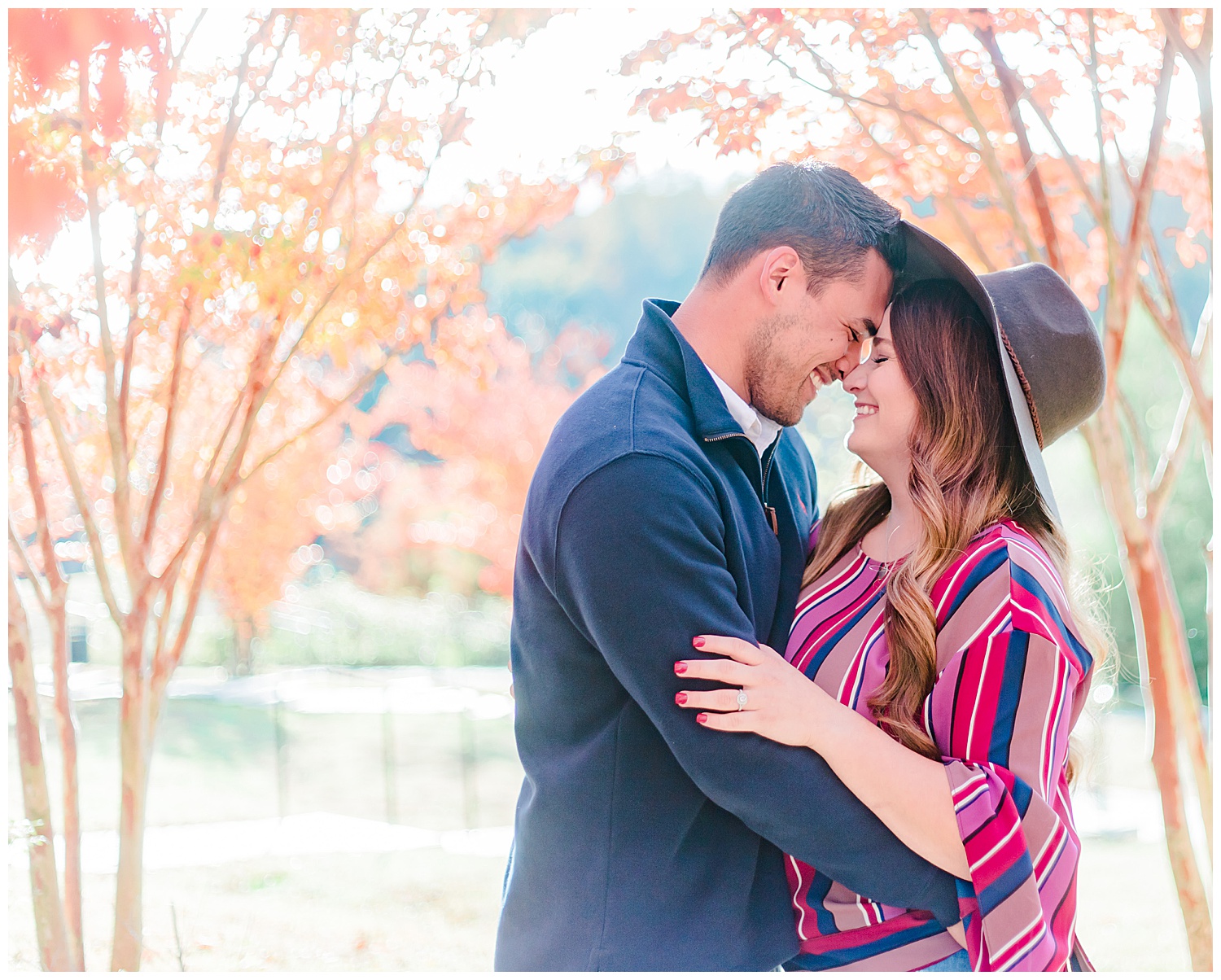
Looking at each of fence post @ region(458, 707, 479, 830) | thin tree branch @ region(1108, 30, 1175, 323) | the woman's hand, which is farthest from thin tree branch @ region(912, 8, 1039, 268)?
fence post @ region(458, 707, 479, 830)

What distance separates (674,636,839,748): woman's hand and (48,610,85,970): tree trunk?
264cm

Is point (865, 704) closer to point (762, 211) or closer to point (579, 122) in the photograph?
point (762, 211)

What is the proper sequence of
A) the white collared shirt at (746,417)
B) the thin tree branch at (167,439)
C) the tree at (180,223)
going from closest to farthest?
1. the white collared shirt at (746,417)
2. the tree at (180,223)
3. the thin tree branch at (167,439)

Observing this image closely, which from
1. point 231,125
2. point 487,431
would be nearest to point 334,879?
point 231,125

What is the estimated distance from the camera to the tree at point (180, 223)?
3092 millimetres

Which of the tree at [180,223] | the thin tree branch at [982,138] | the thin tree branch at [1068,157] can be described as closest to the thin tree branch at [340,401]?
the tree at [180,223]

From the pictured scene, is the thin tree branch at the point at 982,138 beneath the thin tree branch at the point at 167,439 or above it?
above

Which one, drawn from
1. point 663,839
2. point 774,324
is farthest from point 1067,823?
point 774,324

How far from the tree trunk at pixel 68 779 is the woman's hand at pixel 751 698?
2638 millimetres

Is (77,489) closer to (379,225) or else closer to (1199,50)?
(379,225)

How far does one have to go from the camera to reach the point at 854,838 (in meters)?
1.52

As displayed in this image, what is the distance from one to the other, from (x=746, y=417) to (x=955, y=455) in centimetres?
39

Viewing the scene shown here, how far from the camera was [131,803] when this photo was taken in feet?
11.3

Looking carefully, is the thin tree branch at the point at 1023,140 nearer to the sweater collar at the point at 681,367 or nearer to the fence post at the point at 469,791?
the sweater collar at the point at 681,367
